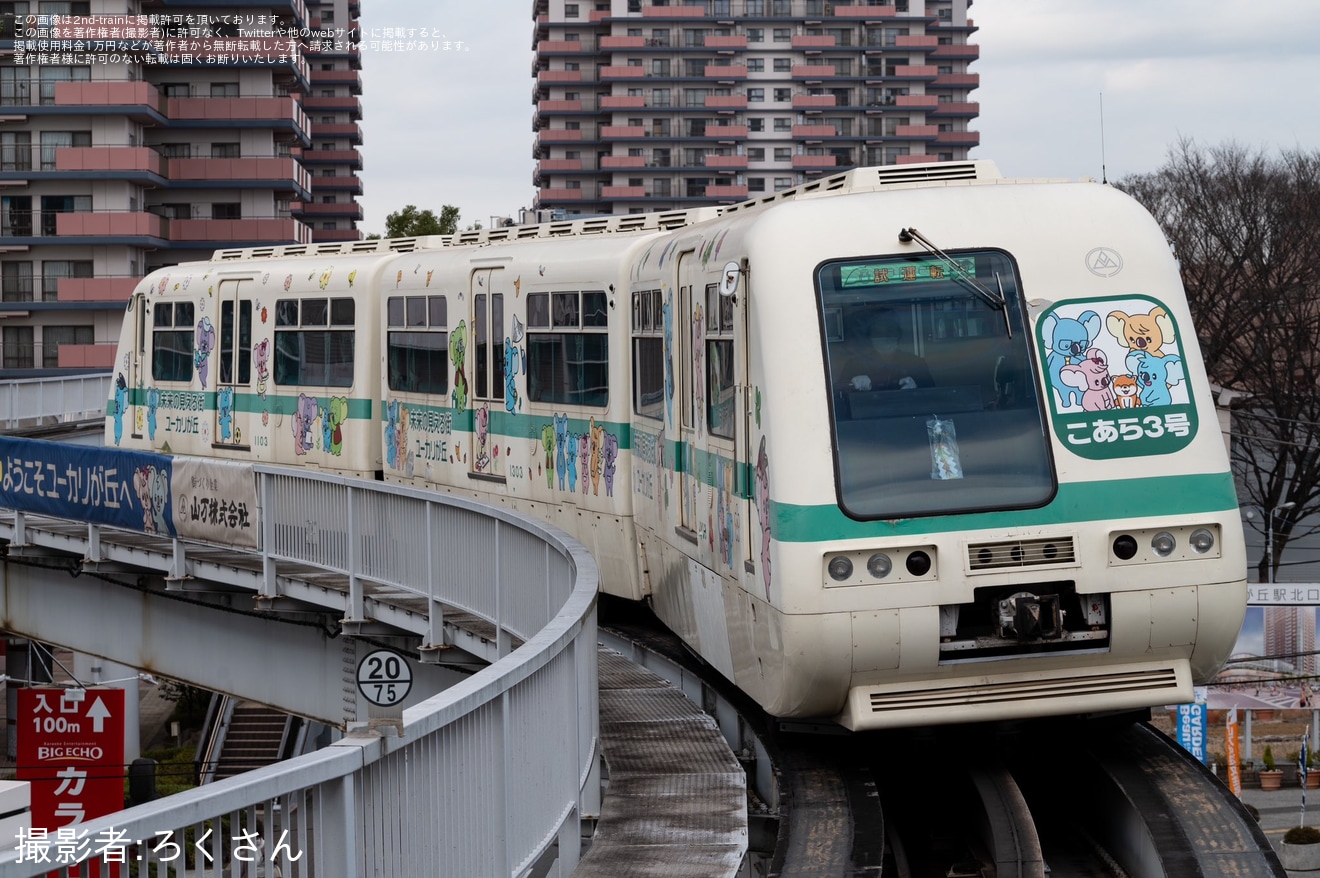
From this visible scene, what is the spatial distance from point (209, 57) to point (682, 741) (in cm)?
6164

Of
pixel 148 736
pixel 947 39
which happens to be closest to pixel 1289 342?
pixel 148 736

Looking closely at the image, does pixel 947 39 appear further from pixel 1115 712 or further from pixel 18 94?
pixel 1115 712

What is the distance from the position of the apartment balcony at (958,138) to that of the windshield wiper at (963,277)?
103359 millimetres

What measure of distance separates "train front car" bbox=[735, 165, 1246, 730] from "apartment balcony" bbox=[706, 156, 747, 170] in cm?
9394

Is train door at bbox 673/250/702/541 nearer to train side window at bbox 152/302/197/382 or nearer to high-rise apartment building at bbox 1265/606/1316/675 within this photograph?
train side window at bbox 152/302/197/382

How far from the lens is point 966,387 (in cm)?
959

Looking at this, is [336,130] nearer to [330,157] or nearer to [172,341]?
[330,157]

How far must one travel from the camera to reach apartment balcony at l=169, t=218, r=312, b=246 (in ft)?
219

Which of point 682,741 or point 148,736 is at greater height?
point 682,741

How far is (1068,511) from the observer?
9.46 m

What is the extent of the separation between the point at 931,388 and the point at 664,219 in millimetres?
6449

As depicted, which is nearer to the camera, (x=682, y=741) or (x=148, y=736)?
(x=682, y=741)

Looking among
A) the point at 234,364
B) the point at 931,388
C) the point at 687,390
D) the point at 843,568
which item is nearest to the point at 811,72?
the point at 234,364

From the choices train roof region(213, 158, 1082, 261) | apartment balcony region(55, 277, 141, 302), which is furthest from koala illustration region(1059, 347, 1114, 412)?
apartment balcony region(55, 277, 141, 302)
